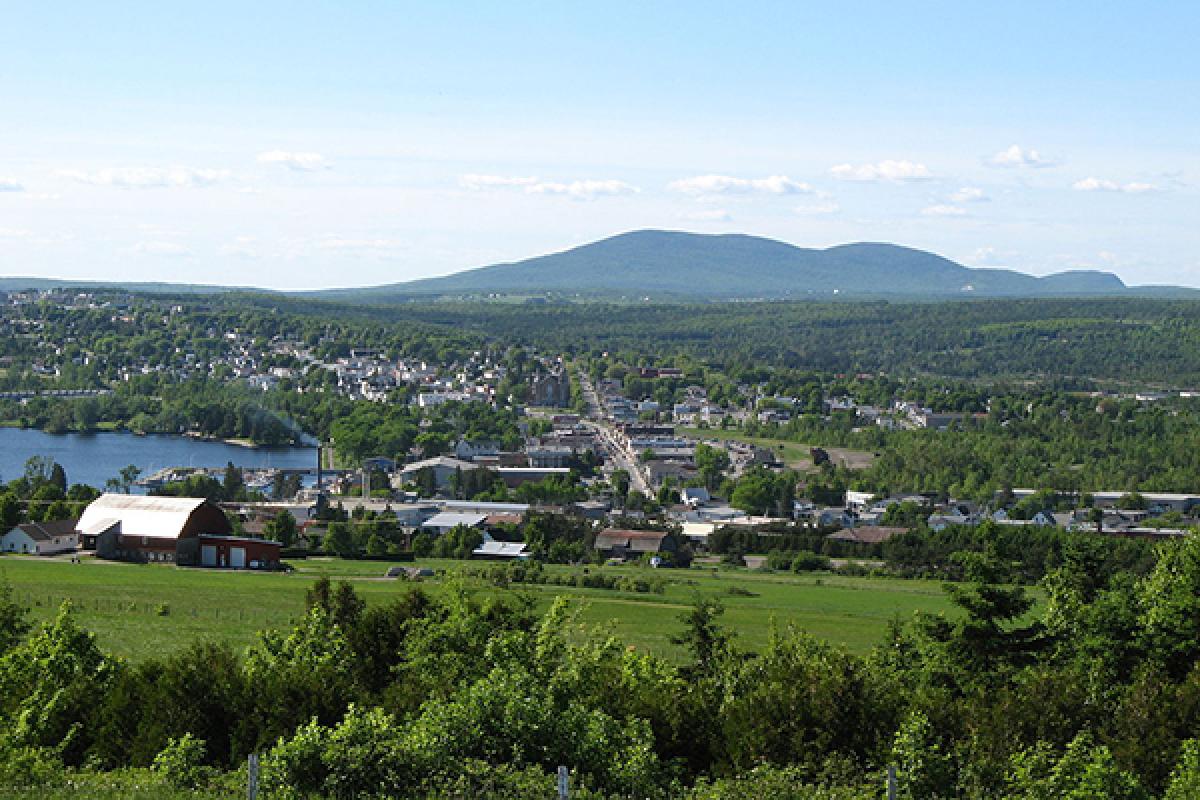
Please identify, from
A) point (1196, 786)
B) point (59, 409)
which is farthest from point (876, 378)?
point (1196, 786)

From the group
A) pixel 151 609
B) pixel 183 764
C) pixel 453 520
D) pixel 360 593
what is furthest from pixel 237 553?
pixel 183 764

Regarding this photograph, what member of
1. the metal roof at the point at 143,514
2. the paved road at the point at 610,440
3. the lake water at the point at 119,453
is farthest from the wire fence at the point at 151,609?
the lake water at the point at 119,453

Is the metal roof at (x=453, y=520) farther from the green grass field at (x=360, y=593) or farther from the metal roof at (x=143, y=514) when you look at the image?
the metal roof at (x=143, y=514)

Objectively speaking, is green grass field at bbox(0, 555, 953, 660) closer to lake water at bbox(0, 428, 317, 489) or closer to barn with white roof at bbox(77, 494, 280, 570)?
barn with white roof at bbox(77, 494, 280, 570)

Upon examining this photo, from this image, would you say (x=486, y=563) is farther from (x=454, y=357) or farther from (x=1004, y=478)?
(x=454, y=357)

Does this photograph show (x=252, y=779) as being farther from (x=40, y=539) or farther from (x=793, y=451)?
(x=793, y=451)

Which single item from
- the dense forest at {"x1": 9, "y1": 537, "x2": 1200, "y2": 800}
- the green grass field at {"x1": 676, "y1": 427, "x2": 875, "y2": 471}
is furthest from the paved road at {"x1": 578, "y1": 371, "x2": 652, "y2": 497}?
the dense forest at {"x1": 9, "y1": 537, "x2": 1200, "y2": 800}
